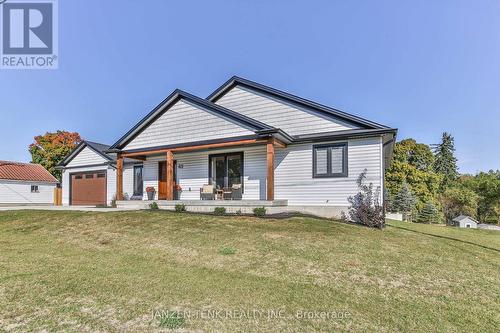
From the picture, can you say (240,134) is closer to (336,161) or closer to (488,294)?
(336,161)

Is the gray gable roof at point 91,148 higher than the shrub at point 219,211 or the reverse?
higher

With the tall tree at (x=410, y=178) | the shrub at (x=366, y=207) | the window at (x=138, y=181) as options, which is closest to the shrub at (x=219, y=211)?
the shrub at (x=366, y=207)

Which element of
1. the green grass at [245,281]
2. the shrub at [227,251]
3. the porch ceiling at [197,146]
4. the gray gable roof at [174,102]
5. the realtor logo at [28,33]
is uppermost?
the realtor logo at [28,33]

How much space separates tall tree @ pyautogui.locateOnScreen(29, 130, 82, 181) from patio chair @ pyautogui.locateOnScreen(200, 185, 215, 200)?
Result: 29.3 m

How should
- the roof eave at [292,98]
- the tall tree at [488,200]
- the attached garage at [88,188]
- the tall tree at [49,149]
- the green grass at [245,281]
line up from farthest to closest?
the tall tree at [488,200] → the tall tree at [49,149] → the attached garage at [88,188] → the roof eave at [292,98] → the green grass at [245,281]

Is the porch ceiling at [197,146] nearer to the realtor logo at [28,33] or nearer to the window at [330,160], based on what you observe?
the window at [330,160]

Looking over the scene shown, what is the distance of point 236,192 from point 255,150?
235 centimetres

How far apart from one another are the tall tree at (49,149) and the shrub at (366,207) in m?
36.4

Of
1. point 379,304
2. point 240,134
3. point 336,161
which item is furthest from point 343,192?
point 379,304

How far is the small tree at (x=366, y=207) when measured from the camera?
36.3 feet

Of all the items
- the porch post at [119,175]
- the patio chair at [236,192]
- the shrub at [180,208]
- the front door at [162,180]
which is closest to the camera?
the shrub at [180,208]

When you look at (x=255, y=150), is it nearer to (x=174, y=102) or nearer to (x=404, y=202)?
(x=174, y=102)

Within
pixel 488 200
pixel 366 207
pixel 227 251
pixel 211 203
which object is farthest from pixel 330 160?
pixel 488 200

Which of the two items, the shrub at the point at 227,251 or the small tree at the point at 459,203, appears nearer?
the shrub at the point at 227,251
